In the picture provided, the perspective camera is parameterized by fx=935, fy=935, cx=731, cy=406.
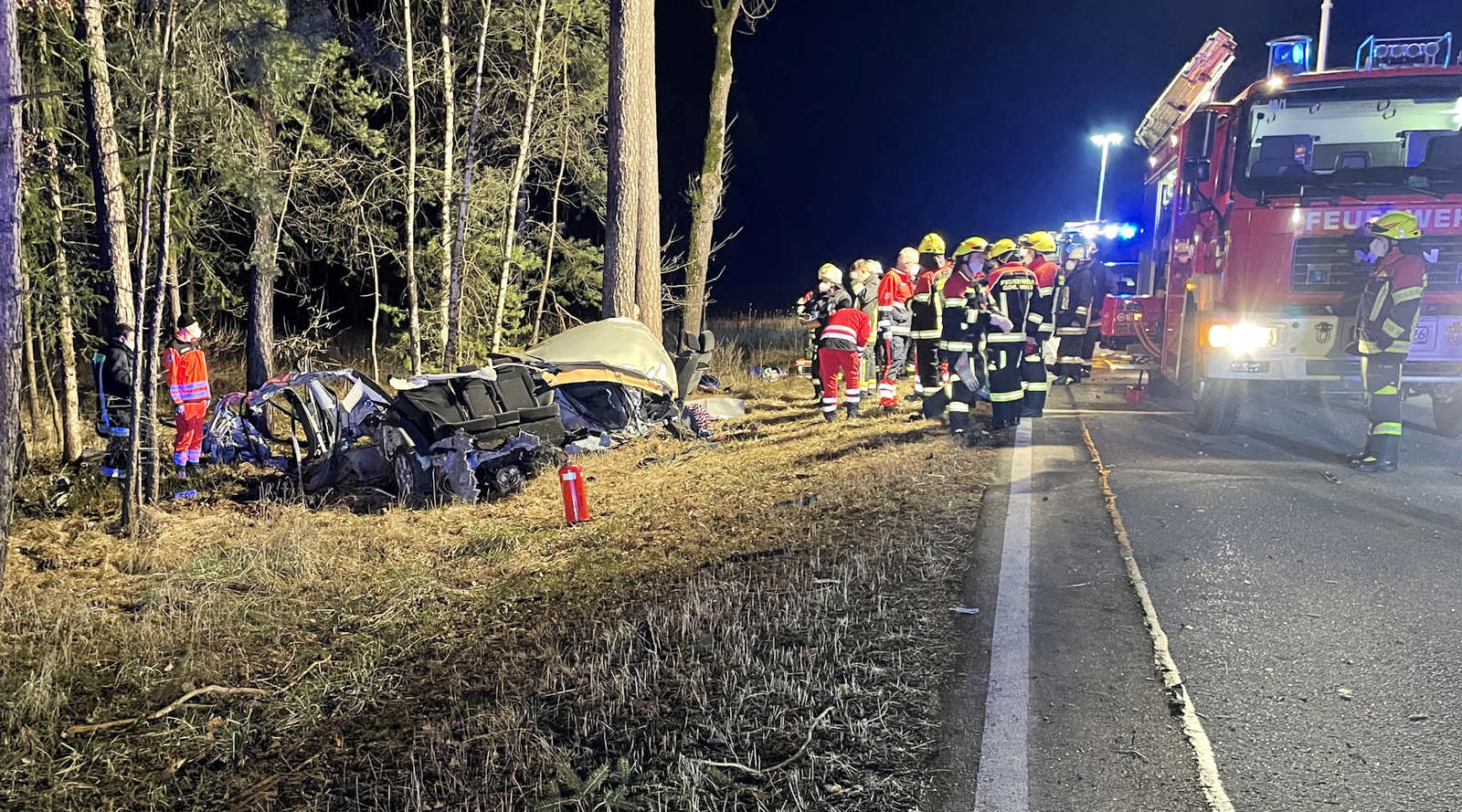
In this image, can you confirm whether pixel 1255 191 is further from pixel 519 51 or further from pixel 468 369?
pixel 519 51

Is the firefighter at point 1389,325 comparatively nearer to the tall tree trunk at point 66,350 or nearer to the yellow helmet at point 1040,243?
the yellow helmet at point 1040,243

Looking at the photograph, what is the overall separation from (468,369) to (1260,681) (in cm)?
611

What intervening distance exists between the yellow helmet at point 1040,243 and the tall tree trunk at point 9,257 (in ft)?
27.8

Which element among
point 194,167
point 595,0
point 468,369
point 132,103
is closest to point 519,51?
point 595,0

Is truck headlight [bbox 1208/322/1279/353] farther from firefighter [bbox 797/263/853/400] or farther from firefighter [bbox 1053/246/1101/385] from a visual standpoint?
firefighter [bbox 1053/246/1101/385]

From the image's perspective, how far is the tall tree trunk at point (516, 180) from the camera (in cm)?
1298

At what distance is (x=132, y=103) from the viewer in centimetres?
902

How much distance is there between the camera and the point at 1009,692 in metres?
3.43

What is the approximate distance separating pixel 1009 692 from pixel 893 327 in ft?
26.3

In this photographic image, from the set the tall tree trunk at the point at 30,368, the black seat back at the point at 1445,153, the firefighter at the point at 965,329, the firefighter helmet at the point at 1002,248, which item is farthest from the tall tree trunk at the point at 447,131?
the black seat back at the point at 1445,153

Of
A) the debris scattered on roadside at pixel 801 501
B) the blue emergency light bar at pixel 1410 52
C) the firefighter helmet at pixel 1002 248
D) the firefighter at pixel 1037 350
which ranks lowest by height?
the debris scattered on roadside at pixel 801 501

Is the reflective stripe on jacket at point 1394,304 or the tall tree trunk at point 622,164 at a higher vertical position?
the tall tree trunk at point 622,164

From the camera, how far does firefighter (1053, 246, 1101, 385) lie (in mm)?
12453

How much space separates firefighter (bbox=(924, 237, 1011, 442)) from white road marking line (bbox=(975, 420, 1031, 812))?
336cm
